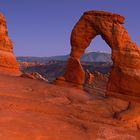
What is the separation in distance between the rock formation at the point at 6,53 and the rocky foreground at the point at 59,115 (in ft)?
35.4

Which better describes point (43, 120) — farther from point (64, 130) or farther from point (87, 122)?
point (87, 122)

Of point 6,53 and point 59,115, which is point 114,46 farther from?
point 6,53

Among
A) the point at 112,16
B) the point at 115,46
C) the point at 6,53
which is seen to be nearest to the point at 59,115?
the point at 115,46

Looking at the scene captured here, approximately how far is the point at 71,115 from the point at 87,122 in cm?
70

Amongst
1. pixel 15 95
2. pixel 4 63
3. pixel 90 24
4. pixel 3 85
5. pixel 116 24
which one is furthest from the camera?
pixel 4 63

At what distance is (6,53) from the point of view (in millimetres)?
26125

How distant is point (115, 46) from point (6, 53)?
43.2 feet

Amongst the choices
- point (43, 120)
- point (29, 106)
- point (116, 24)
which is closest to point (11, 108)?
point (29, 106)

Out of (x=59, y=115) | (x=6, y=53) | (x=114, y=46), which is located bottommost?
(x=59, y=115)

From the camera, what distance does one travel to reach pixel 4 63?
83.7 feet

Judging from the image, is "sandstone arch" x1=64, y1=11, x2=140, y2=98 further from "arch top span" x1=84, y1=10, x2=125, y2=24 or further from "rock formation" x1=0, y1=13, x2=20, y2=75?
"rock formation" x1=0, y1=13, x2=20, y2=75

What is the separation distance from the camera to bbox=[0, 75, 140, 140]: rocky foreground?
858 cm

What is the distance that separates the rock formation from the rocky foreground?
1079cm

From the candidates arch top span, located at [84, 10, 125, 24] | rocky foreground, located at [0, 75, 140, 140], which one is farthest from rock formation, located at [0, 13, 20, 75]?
arch top span, located at [84, 10, 125, 24]
